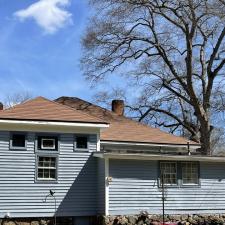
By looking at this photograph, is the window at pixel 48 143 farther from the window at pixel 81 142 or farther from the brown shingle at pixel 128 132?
the brown shingle at pixel 128 132

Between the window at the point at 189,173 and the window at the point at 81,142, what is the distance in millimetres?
4606

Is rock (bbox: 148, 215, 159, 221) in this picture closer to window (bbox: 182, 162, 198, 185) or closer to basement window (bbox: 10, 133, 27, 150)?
window (bbox: 182, 162, 198, 185)

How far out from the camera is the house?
24281 mm

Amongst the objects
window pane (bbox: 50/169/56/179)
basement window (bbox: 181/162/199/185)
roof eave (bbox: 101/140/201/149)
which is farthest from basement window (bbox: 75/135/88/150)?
basement window (bbox: 181/162/199/185)

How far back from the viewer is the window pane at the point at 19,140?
24.5 m

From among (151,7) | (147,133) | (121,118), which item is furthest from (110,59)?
(147,133)

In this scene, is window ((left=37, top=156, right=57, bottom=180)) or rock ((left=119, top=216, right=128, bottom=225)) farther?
window ((left=37, top=156, right=57, bottom=180))

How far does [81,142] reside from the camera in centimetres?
2544

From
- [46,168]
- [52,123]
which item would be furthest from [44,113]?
[46,168]

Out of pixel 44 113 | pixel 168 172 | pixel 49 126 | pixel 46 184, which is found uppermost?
pixel 44 113

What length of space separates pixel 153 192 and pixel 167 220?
1353 millimetres

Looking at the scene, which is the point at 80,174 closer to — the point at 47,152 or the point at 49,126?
the point at 47,152

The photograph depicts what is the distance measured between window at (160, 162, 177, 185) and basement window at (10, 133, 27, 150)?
6.24 meters

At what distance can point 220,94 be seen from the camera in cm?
4228
